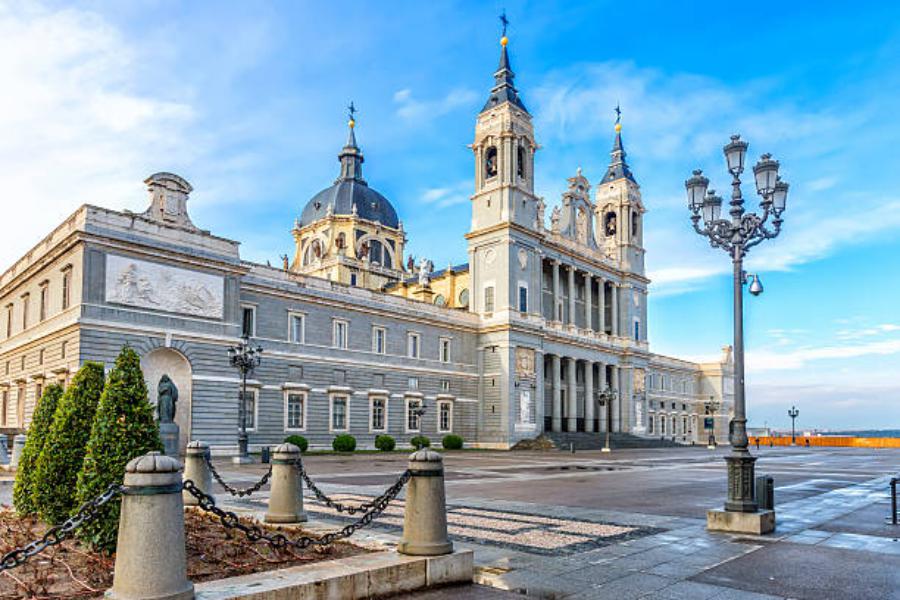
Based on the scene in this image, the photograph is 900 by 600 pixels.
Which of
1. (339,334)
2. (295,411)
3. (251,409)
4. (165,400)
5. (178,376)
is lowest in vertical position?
(295,411)

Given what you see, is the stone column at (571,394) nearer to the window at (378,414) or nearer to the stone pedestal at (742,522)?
the window at (378,414)

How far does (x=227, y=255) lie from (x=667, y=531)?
1146 inches

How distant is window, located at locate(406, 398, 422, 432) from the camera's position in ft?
159

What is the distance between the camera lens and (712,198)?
1388 centimetres

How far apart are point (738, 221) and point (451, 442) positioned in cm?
3772

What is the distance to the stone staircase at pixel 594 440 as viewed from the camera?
55.0 m

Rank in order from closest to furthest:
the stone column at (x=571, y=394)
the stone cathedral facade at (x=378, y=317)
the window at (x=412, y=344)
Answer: the stone cathedral facade at (x=378, y=317) < the window at (x=412, y=344) < the stone column at (x=571, y=394)

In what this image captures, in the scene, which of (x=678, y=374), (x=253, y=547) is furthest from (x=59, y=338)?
(x=678, y=374)

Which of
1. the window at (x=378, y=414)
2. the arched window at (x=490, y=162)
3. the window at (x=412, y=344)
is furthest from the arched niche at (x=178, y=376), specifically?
the arched window at (x=490, y=162)

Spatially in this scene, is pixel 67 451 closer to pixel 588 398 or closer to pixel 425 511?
pixel 425 511

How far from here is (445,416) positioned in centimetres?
5166

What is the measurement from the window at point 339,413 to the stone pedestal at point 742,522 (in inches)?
1312

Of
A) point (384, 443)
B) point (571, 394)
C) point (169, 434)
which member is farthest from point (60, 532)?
point (571, 394)

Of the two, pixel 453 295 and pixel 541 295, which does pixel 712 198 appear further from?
pixel 453 295
